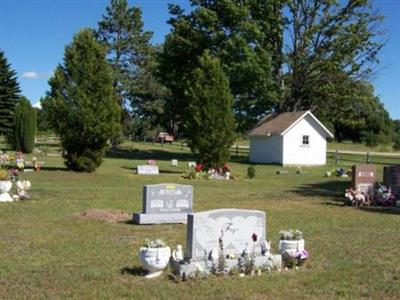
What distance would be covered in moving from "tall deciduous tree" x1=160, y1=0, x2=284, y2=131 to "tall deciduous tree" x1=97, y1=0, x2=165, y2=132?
21.5 m

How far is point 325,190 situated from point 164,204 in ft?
36.4

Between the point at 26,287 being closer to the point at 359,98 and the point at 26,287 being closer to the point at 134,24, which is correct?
the point at 359,98

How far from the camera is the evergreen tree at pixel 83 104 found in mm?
26500

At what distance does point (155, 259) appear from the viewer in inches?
314

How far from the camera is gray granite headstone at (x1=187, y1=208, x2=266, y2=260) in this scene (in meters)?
8.25

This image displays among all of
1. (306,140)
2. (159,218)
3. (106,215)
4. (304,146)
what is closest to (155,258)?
(159,218)

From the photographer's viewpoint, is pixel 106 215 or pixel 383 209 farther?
pixel 383 209

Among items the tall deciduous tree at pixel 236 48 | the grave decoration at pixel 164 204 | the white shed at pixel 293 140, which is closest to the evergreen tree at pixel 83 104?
the grave decoration at pixel 164 204

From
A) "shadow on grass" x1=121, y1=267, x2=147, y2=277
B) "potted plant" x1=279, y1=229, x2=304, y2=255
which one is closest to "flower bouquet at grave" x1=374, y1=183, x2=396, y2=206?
"potted plant" x1=279, y1=229, x2=304, y2=255

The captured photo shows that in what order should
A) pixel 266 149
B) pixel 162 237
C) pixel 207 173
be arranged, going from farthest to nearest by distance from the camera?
pixel 266 149
pixel 207 173
pixel 162 237

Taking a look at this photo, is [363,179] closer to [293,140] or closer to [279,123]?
[293,140]

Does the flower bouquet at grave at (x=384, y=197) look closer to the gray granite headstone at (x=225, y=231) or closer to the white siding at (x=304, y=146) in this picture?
the gray granite headstone at (x=225, y=231)

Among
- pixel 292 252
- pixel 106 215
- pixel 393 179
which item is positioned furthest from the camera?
pixel 393 179

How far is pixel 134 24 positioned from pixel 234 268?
65.5 meters
